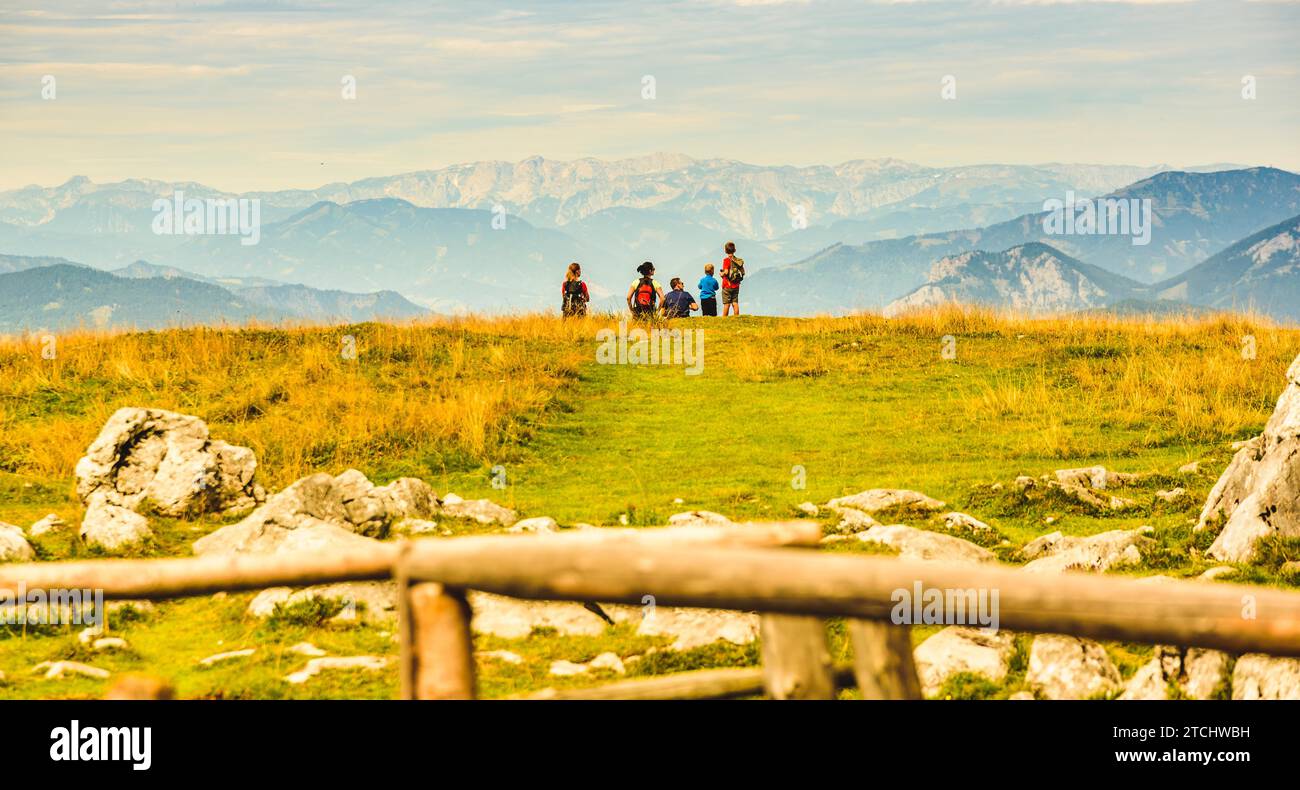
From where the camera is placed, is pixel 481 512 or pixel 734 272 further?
pixel 734 272

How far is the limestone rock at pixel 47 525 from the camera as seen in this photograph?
46.3ft

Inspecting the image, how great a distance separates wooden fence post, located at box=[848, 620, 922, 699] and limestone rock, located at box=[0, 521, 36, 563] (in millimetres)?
10222

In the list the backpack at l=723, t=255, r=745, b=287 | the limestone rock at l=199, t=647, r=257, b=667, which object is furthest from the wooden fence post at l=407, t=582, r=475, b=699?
the backpack at l=723, t=255, r=745, b=287

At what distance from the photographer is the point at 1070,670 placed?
8.18 m

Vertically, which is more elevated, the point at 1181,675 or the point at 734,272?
the point at 734,272

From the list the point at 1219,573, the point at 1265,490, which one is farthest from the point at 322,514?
the point at 1265,490

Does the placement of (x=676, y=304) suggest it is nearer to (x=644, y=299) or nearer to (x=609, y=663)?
(x=644, y=299)

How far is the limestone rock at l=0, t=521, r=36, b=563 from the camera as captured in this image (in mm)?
12227

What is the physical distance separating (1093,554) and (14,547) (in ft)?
36.8

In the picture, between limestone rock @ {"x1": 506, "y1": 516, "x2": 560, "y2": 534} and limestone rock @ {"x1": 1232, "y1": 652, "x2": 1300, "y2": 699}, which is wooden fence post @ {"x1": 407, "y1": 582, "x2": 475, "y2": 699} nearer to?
limestone rock @ {"x1": 1232, "y1": 652, "x2": 1300, "y2": 699}
